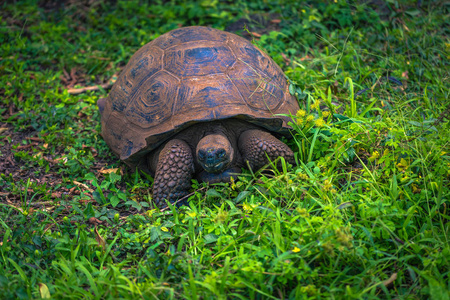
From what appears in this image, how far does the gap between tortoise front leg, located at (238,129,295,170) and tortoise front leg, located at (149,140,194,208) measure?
20.7 inches

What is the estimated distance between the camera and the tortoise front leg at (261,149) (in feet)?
10.9

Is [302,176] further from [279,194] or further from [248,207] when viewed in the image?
[248,207]

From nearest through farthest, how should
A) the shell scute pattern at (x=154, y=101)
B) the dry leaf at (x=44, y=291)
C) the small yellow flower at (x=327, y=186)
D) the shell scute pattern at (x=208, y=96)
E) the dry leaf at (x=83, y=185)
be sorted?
the dry leaf at (x=44, y=291) → the small yellow flower at (x=327, y=186) → the shell scute pattern at (x=208, y=96) → the shell scute pattern at (x=154, y=101) → the dry leaf at (x=83, y=185)

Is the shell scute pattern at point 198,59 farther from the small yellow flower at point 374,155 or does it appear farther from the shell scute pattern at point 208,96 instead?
the small yellow flower at point 374,155

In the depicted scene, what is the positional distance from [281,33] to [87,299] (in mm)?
4087

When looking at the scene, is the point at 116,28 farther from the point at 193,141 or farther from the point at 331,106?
the point at 331,106

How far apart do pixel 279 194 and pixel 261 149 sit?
18.0 inches

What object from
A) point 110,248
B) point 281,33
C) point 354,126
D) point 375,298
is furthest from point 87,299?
point 281,33

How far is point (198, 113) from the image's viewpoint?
318cm

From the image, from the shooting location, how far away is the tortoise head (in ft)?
10.2

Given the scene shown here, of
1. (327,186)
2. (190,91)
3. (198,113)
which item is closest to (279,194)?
(327,186)

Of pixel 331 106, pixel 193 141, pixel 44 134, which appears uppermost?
pixel 331 106

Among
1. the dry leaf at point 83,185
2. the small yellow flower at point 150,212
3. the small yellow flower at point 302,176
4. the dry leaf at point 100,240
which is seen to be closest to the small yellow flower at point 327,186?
the small yellow flower at point 302,176

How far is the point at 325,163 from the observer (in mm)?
3186
